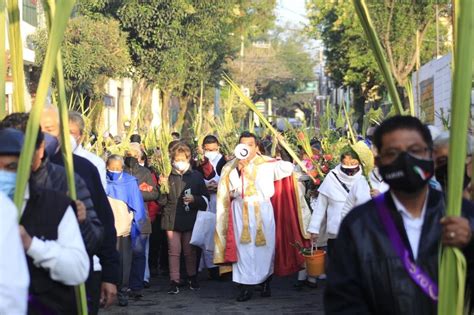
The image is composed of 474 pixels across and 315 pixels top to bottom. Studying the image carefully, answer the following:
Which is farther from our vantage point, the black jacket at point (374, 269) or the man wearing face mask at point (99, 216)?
the man wearing face mask at point (99, 216)

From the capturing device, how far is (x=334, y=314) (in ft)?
12.8

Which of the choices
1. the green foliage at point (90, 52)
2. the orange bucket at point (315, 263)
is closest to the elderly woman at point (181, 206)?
the orange bucket at point (315, 263)

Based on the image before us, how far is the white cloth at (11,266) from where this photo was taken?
3.54m

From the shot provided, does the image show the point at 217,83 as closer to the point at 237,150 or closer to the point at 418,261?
the point at 237,150

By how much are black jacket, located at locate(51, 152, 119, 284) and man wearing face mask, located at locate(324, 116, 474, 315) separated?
2.11 meters

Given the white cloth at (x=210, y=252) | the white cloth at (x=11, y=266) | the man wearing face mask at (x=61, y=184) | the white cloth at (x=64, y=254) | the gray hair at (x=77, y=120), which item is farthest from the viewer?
the white cloth at (x=210, y=252)

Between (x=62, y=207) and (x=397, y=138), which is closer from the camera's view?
(x=397, y=138)

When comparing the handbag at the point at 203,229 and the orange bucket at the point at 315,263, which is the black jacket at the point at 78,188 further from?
the handbag at the point at 203,229

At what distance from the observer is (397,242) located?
12.7ft

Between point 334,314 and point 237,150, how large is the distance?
780cm

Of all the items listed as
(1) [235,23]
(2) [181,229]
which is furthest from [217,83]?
(2) [181,229]

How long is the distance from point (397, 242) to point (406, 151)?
0.33m

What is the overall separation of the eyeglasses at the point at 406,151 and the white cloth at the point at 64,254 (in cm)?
123

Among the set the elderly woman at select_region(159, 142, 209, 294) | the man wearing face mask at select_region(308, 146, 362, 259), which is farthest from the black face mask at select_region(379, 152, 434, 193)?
the elderly woman at select_region(159, 142, 209, 294)
